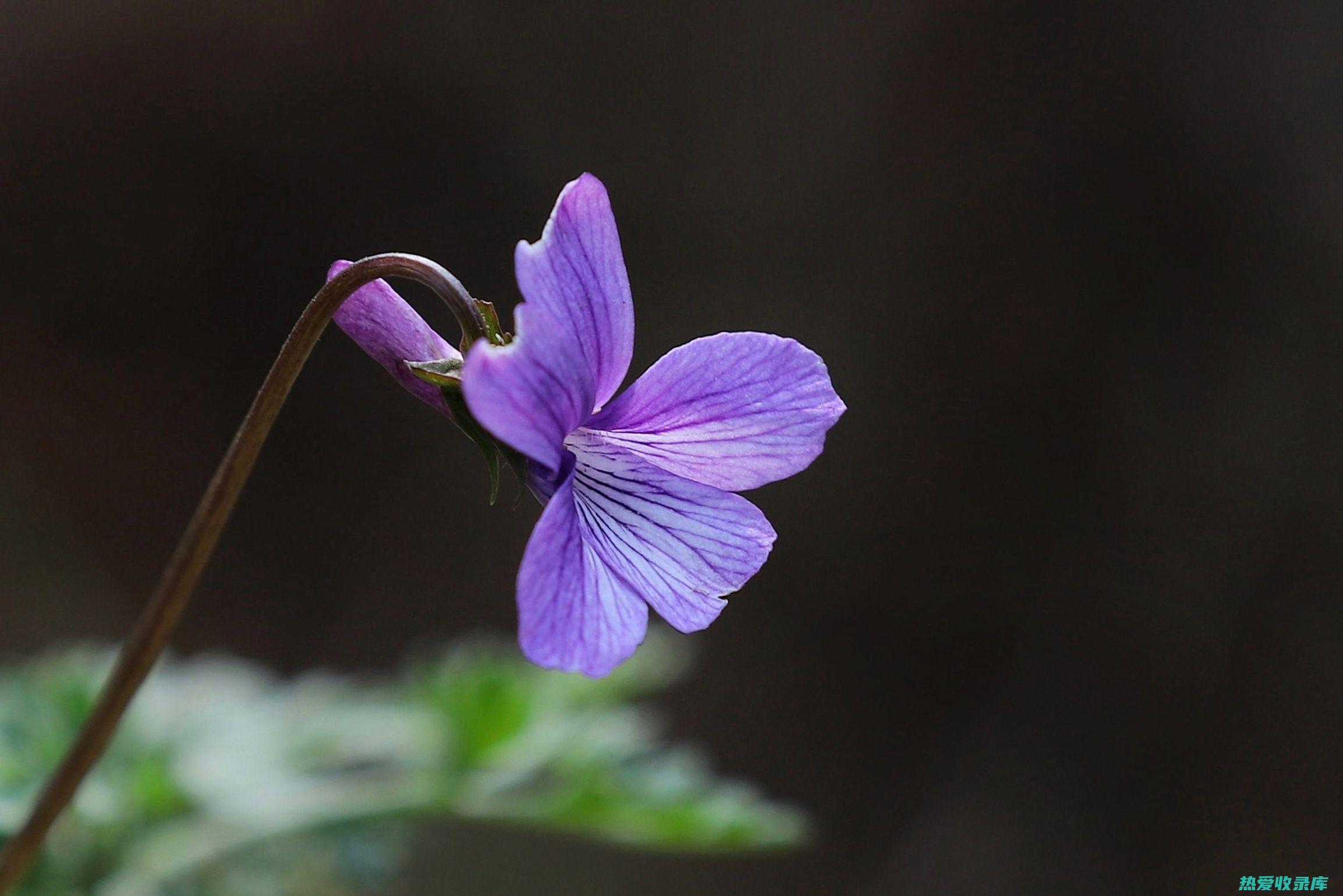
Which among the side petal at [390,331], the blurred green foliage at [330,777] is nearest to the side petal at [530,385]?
the side petal at [390,331]

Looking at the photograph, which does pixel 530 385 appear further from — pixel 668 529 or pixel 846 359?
pixel 846 359

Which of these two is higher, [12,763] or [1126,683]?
[1126,683]

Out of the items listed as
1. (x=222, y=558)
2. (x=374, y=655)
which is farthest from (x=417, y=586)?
(x=222, y=558)

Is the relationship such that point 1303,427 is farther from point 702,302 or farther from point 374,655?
point 374,655

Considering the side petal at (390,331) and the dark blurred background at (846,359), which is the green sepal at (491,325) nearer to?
the side petal at (390,331)

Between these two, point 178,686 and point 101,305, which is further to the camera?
point 101,305

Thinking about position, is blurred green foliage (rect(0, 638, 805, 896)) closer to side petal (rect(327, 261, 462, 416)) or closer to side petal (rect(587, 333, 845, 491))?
side petal (rect(587, 333, 845, 491))
